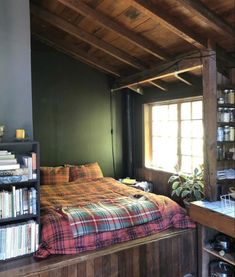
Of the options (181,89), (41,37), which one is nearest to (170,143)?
(181,89)

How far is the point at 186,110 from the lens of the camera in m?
4.01

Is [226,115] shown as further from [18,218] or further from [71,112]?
[71,112]

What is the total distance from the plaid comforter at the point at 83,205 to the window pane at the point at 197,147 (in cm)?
100

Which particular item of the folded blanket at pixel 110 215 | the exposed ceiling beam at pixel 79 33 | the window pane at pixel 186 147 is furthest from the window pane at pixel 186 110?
the folded blanket at pixel 110 215

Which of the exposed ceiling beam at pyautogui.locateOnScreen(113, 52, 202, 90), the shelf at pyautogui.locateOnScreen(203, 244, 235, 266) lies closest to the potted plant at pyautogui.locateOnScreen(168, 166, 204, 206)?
the shelf at pyautogui.locateOnScreen(203, 244, 235, 266)

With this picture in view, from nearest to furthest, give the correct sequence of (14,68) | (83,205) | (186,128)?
(14,68), (83,205), (186,128)

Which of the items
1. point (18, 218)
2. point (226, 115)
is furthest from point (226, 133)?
point (18, 218)

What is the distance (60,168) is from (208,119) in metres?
2.50

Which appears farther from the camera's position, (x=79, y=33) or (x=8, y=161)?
(x=79, y=33)

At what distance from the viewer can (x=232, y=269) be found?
260cm

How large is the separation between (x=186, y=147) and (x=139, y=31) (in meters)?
1.73

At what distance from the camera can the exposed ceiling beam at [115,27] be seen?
2.88 metres

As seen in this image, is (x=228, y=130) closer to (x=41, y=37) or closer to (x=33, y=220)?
(x=33, y=220)

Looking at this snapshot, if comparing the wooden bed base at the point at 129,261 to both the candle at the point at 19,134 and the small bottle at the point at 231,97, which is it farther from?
the small bottle at the point at 231,97
